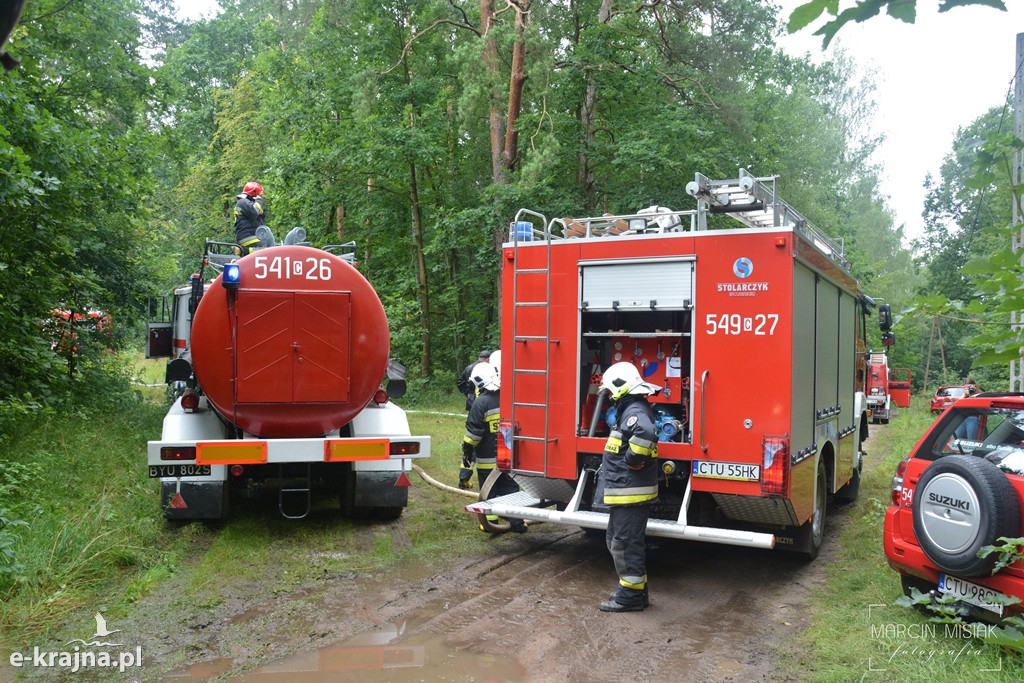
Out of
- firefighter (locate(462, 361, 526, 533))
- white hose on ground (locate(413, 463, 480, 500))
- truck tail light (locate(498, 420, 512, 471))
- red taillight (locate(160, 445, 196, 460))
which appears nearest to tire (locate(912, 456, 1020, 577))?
truck tail light (locate(498, 420, 512, 471))

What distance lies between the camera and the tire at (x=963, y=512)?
4145 millimetres

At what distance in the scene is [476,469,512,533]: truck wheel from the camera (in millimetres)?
7441

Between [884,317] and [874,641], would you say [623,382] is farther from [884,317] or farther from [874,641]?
[884,317]

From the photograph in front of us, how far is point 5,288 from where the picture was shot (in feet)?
30.2

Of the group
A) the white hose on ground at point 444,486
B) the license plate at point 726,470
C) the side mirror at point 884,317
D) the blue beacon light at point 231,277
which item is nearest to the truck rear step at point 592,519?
the license plate at point 726,470

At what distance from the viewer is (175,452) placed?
6676 mm

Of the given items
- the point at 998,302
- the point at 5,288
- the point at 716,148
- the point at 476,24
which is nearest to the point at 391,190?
the point at 476,24

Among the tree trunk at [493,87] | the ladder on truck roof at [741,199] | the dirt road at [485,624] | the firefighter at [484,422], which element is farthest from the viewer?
the tree trunk at [493,87]

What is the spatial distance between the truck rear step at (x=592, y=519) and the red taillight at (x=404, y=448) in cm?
92

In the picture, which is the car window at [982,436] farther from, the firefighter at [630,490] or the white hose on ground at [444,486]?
the white hose on ground at [444,486]

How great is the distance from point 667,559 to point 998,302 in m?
4.81

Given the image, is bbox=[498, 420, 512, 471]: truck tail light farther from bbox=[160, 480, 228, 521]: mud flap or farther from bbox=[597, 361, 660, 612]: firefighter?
bbox=[160, 480, 228, 521]: mud flap

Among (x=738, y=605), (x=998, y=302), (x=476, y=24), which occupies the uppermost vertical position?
(x=476, y=24)

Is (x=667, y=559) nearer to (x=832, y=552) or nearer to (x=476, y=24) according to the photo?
(x=832, y=552)
